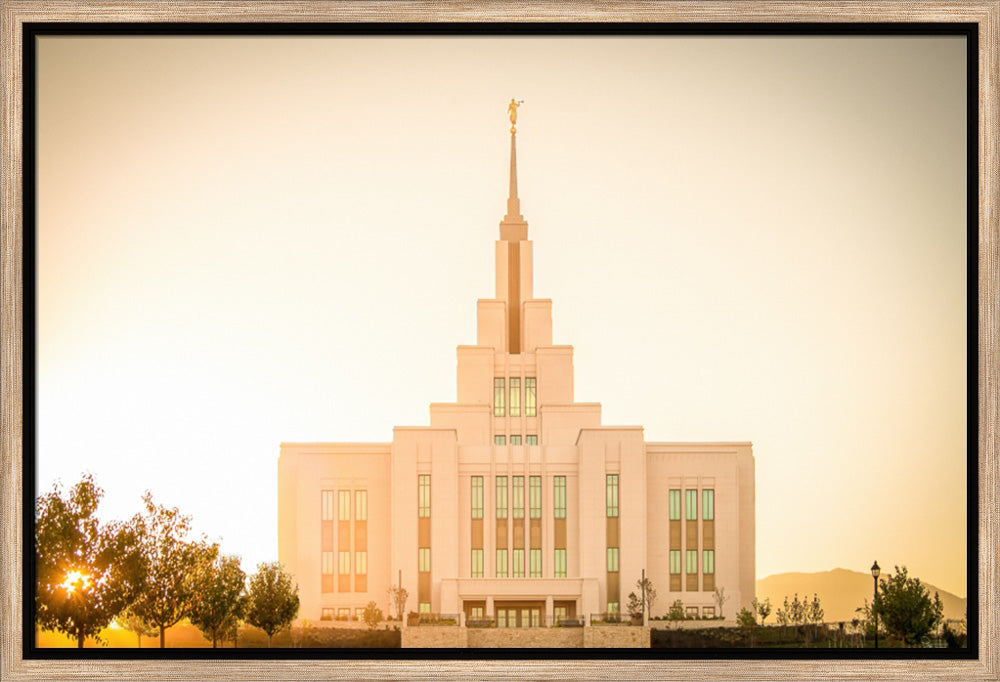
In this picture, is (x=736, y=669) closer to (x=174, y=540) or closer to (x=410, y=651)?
(x=410, y=651)

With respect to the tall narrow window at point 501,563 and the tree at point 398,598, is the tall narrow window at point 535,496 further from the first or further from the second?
Answer: the tree at point 398,598

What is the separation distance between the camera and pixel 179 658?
5918 mm

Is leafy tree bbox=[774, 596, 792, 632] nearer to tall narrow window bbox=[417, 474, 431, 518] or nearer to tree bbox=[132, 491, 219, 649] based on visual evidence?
tall narrow window bbox=[417, 474, 431, 518]

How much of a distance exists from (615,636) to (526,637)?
0.53 m

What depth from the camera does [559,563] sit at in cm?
809

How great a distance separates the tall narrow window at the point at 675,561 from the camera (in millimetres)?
7758

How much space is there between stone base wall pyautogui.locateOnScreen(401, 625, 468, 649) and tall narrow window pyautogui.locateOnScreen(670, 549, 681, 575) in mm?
1383

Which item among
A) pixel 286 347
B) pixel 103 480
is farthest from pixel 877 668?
pixel 103 480

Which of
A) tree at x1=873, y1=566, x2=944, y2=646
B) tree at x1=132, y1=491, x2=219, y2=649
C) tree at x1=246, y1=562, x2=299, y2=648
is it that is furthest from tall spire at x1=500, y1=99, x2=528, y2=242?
tree at x1=873, y1=566, x2=944, y2=646

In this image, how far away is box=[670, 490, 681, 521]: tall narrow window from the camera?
326 inches

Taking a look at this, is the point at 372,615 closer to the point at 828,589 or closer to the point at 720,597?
the point at 720,597

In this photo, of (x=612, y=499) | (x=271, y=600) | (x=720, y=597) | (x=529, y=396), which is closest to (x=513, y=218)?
(x=529, y=396)

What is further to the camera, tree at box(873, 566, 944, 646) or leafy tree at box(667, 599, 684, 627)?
leafy tree at box(667, 599, 684, 627)

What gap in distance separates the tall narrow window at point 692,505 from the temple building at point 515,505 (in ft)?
0.05
